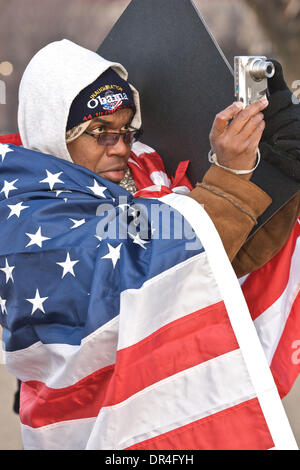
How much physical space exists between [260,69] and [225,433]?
763 mm

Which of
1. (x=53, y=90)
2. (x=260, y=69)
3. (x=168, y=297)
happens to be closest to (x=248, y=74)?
(x=260, y=69)

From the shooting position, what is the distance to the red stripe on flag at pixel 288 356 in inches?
72.2

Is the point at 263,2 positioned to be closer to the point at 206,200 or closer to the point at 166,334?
the point at 206,200

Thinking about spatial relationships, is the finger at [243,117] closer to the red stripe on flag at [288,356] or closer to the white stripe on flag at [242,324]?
the white stripe on flag at [242,324]

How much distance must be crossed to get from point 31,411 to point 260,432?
0.57m

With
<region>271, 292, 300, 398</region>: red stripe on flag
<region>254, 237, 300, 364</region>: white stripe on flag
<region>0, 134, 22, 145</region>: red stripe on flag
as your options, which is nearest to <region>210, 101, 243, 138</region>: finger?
<region>254, 237, 300, 364</region>: white stripe on flag

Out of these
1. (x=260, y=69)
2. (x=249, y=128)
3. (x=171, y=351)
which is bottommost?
(x=171, y=351)

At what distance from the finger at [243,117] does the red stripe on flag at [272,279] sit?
0.54 meters

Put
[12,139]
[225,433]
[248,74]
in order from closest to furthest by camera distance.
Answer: [225,433]
[248,74]
[12,139]

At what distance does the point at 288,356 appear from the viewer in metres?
1.86

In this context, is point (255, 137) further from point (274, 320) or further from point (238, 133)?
point (274, 320)

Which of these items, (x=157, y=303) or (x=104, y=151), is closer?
(x=157, y=303)

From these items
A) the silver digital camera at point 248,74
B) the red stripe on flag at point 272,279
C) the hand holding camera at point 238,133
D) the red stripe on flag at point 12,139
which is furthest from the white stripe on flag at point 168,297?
the red stripe on flag at point 12,139

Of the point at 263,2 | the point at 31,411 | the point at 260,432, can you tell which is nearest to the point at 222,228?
the point at 260,432
